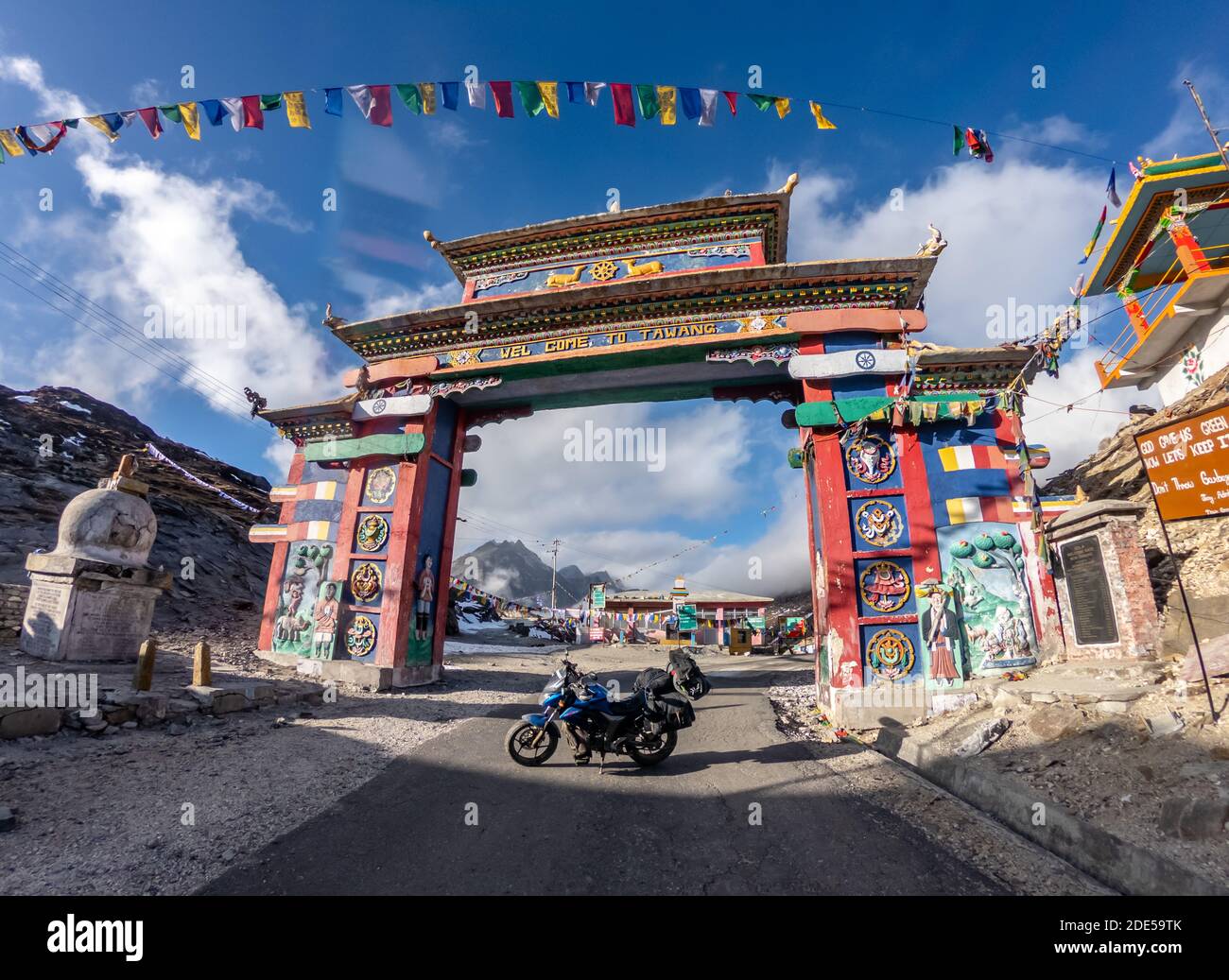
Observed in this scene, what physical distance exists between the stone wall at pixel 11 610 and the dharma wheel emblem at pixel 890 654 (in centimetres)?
1592

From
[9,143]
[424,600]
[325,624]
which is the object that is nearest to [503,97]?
[9,143]

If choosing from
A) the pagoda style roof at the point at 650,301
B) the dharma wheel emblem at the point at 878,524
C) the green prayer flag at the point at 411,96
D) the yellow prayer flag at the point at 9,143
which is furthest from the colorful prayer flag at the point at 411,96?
the dharma wheel emblem at the point at 878,524

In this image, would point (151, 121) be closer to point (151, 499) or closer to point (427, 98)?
point (427, 98)

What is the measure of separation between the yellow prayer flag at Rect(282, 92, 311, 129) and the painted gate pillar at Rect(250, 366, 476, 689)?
17.7 feet

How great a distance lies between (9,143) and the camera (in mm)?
9086

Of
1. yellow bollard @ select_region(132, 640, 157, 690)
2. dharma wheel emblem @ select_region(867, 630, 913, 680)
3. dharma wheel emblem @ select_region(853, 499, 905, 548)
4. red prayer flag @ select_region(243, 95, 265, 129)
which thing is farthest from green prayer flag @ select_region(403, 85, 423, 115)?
dharma wheel emblem @ select_region(867, 630, 913, 680)

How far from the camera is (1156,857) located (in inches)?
129

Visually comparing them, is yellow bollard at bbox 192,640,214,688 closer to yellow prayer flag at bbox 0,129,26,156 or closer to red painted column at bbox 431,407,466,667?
red painted column at bbox 431,407,466,667

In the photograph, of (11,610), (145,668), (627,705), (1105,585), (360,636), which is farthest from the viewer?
(360,636)

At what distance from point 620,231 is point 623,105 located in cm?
356

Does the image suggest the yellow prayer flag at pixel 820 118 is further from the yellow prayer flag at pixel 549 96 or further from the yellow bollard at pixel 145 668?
the yellow bollard at pixel 145 668

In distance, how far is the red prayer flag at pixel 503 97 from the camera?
942 cm

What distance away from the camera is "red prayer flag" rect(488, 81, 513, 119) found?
9.42 m
